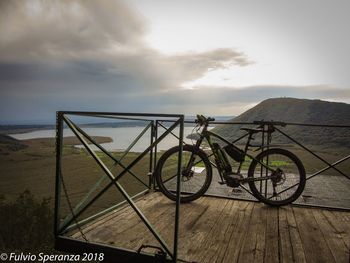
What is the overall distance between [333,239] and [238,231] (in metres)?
1.11

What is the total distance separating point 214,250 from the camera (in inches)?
112

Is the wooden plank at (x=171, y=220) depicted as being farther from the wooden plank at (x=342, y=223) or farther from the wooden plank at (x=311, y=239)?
the wooden plank at (x=342, y=223)

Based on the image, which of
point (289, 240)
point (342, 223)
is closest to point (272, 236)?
point (289, 240)

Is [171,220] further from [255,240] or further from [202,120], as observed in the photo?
[202,120]

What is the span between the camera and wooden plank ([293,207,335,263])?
2.74 metres

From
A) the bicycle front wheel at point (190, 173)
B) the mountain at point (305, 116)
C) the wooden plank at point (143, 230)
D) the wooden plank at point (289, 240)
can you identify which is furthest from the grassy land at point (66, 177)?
the wooden plank at point (289, 240)

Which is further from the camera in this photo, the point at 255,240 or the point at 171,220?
the point at 171,220

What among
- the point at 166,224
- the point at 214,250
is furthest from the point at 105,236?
the point at 214,250

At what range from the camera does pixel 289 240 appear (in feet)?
10.2

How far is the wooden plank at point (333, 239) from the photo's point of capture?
2.79 meters

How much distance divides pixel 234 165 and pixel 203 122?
120 cm

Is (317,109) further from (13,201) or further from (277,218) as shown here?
(277,218)

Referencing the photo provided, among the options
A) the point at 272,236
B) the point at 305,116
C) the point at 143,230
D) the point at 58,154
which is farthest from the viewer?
the point at 305,116

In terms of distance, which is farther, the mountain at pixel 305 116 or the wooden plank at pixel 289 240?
the mountain at pixel 305 116
